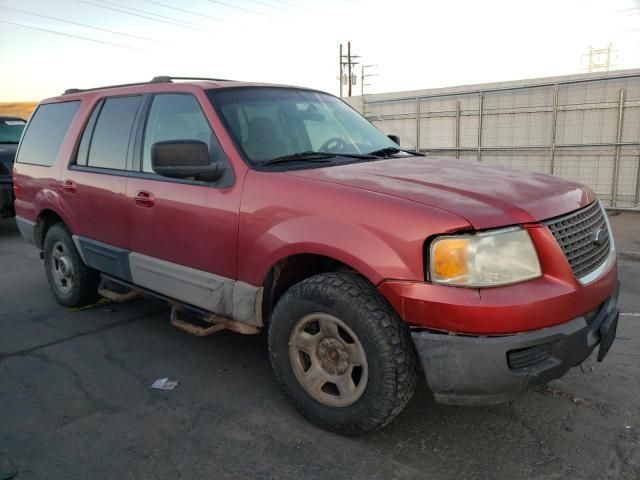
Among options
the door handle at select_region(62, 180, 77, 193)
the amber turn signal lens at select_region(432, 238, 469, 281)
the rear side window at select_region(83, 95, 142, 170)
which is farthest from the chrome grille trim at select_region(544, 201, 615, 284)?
the door handle at select_region(62, 180, 77, 193)

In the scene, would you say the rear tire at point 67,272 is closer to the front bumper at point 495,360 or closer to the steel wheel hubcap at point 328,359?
the steel wheel hubcap at point 328,359

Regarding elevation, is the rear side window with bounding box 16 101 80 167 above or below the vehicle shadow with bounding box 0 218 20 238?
above

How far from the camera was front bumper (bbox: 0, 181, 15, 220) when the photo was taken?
8672mm

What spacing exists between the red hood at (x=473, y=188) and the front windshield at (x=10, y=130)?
374 inches

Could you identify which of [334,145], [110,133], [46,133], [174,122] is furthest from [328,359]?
[46,133]

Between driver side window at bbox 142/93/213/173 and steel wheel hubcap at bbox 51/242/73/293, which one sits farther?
steel wheel hubcap at bbox 51/242/73/293

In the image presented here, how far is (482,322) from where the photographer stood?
7.43ft

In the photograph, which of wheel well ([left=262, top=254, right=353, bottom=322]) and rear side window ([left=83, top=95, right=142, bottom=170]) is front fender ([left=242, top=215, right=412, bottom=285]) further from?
rear side window ([left=83, top=95, right=142, bottom=170])

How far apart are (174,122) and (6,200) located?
6560 millimetres

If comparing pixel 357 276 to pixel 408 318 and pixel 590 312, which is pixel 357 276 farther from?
pixel 590 312

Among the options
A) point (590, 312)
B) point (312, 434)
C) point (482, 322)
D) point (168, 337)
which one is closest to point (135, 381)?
point (168, 337)

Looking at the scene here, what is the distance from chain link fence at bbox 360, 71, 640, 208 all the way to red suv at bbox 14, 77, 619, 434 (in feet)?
28.7

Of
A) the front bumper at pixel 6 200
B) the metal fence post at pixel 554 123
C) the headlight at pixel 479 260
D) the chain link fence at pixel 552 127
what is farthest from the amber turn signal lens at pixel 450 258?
the metal fence post at pixel 554 123

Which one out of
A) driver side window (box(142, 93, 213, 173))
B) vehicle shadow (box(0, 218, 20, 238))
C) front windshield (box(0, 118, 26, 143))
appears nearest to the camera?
driver side window (box(142, 93, 213, 173))
